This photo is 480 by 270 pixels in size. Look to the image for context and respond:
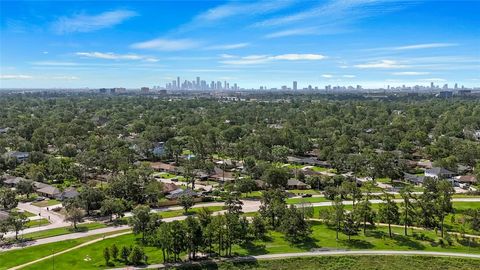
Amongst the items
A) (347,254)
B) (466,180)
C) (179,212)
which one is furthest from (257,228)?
(466,180)

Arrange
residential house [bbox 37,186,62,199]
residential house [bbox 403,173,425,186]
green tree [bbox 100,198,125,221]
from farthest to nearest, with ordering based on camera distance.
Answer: residential house [bbox 403,173,425,186]
residential house [bbox 37,186,62,199]
green tree [bbox 100,198,125,221]

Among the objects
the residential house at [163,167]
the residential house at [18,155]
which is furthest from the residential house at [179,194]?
the residential house at [18,155]

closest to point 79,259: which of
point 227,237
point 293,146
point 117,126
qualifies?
point 227,237

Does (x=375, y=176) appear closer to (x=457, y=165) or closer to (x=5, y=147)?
(x=457, y=165)

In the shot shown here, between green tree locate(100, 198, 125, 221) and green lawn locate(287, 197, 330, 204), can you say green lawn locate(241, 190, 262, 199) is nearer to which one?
green lawn locate(287, 197, 330, 204)

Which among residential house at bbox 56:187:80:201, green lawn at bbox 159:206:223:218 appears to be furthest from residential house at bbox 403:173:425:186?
residential house at bbox 56:187:80:201

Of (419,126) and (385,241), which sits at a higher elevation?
(419,126)

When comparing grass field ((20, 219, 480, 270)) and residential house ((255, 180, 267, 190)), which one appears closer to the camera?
grass field ((20, 219, 480, 270))
